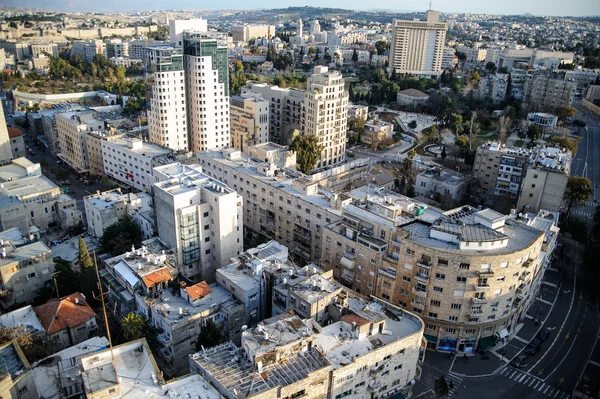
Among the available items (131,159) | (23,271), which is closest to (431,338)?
(23,271)

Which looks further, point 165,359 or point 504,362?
point 504,362

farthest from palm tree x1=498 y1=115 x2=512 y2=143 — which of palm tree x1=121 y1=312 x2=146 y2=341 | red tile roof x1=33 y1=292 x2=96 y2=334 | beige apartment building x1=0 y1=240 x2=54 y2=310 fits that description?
beige apartment building x1=0 y1=240 x2=54 y2=310

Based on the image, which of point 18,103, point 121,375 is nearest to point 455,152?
point 121,375

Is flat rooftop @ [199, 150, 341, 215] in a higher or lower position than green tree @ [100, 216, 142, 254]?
higher

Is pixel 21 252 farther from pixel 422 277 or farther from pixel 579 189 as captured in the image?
pixel 579 189

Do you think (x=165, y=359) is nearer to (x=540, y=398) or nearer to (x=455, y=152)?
(x=540, y=398)

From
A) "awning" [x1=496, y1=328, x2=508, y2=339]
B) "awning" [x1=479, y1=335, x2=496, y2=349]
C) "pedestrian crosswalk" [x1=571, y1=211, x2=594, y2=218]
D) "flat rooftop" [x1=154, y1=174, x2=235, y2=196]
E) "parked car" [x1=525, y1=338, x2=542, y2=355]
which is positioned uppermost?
"flat rooftop" [x1=154, y1=174, x2=235, y2=196]

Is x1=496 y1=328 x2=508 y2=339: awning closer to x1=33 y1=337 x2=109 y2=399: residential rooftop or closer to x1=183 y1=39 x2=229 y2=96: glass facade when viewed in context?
x1=33 y1=337 x2=109 y2=399: residential rooftop
